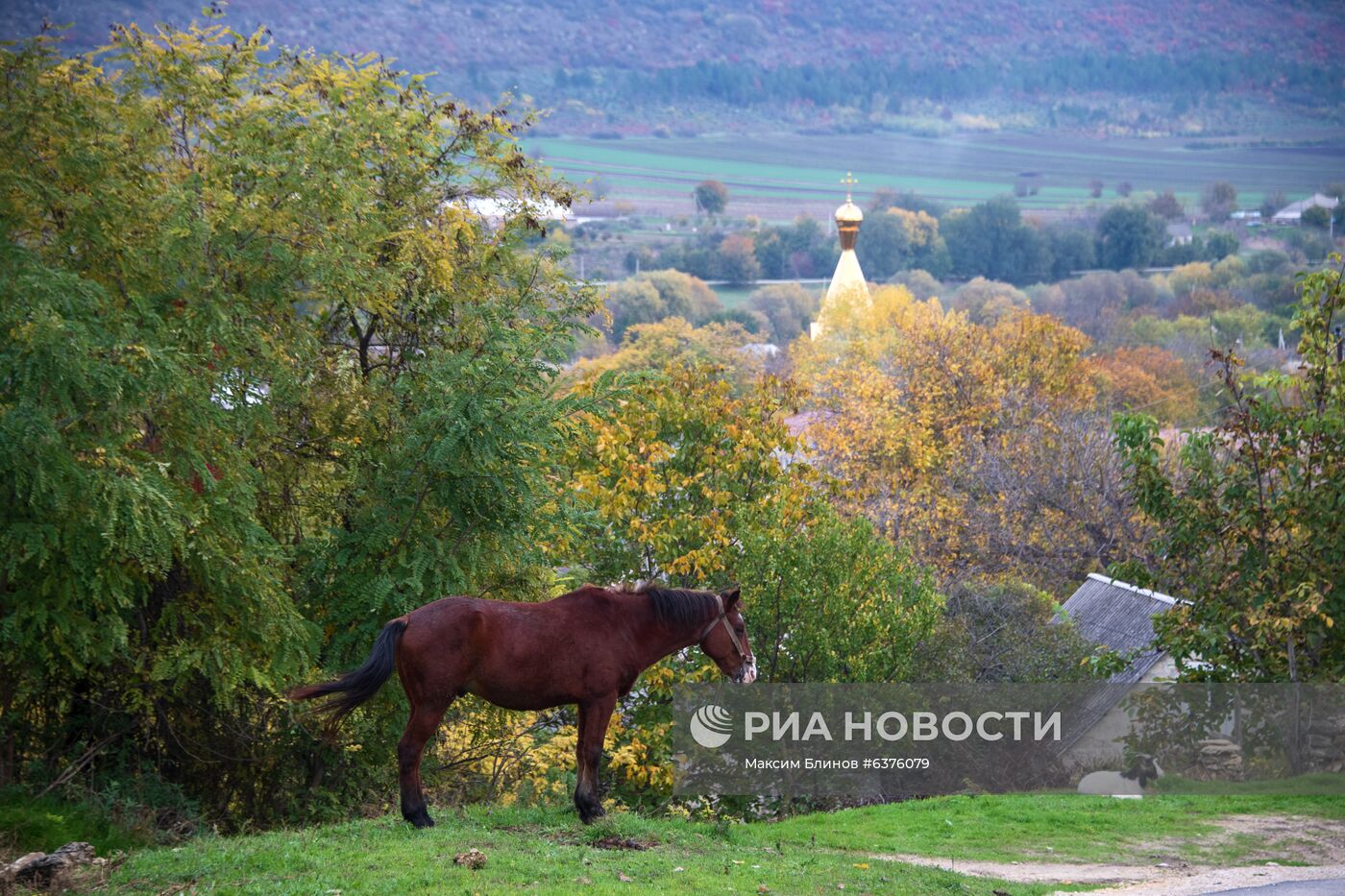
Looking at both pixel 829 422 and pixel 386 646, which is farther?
pixel 829 422

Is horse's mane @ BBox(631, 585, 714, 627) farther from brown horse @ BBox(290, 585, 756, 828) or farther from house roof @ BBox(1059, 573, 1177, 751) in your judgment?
house roof @ BBox(1059, 573, 1177, 751)

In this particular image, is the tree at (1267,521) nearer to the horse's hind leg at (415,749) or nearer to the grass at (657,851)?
the grass at (657,851)

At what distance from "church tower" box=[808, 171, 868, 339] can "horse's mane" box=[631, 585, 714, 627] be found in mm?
67818

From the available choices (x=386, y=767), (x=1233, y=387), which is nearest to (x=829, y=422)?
(x=1233, y=387)

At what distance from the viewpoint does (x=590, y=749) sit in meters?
11.9

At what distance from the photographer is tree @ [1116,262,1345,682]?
17.0 metres

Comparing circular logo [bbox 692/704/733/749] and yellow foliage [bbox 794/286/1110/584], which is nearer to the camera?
circular logo [bbox 692/704/733/749]

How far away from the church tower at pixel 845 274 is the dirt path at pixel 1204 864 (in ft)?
216

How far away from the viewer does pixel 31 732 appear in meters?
13.8

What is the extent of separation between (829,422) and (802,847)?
35942mm

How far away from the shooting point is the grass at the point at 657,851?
991 cm

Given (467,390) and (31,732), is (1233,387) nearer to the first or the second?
(467,390)

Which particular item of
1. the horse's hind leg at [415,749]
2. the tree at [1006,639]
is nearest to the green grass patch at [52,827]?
the horse's hind leg at [415,749]

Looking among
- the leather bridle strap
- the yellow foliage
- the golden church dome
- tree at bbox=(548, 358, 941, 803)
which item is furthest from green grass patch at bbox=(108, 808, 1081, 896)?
the golden church dome
